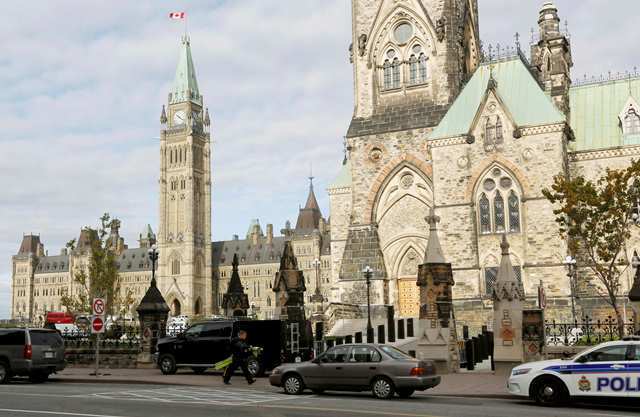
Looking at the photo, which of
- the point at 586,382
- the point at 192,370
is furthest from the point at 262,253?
the point at 586,382

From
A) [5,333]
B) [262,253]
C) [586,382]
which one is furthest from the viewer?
[262,253]

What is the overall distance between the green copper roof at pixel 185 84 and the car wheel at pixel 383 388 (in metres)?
143

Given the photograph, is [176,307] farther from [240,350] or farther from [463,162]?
[240,350]

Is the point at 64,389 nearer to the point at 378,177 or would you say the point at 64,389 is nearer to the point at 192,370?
the point at 192,370

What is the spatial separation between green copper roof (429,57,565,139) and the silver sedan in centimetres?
2504

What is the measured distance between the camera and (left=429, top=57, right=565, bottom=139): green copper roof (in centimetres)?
3944

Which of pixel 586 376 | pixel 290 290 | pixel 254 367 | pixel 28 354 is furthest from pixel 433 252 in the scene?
pixel 28 354

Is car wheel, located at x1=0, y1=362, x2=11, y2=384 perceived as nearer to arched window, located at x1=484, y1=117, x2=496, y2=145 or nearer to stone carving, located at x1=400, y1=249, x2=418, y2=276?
stone carving, located at x1=400, y1=249, x2=418, y2=276

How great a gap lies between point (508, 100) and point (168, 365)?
25.6m

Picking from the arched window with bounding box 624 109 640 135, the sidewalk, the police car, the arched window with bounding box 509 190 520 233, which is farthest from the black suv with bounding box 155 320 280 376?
the arched window with bounding box 624 109 640 135

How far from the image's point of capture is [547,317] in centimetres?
3722

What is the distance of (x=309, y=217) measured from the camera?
16125 cm

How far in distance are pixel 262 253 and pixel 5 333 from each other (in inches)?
5686

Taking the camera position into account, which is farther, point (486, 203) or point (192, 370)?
point (486, 203)
